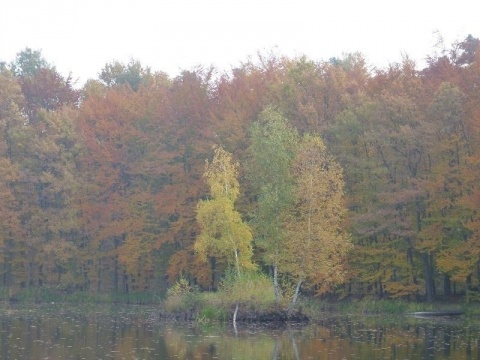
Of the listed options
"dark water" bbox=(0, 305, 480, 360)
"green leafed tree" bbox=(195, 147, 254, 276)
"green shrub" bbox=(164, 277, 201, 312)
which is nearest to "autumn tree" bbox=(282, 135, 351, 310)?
"green leafed tree" bbox=(195, 147, 254, 276)

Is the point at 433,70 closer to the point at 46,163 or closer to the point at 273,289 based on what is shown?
the point at 273,289

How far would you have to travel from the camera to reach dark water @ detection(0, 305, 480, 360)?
28.0 meters

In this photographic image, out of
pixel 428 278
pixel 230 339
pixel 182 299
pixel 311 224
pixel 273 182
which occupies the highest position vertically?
pixel 273 182

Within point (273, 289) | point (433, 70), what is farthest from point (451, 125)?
point (273, 289)

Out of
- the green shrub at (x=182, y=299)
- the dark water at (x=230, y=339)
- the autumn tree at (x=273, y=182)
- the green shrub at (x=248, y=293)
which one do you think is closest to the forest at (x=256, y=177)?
the autumn tree at (x=273, y=182)

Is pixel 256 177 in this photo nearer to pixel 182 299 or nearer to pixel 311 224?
pixel 311 224

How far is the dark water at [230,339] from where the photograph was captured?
91.9 ft

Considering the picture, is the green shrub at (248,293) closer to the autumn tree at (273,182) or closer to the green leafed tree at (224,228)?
the autumn tree at (273,182)

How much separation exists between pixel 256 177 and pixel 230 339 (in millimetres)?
12199

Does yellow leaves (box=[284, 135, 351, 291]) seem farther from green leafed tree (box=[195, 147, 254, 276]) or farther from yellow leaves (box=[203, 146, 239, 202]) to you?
yellow leaves (box=[203, 146, 239, 202])

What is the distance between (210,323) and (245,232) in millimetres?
5590

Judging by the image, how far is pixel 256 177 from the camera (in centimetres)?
4306

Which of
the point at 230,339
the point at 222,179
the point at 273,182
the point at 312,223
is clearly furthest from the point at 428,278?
the point at 230,339

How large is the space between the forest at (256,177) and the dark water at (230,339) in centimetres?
461
